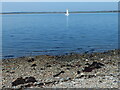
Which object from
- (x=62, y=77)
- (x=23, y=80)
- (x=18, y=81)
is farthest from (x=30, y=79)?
(x=62, y=77)

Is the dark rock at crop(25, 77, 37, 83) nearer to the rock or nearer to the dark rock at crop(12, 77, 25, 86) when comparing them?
the rock

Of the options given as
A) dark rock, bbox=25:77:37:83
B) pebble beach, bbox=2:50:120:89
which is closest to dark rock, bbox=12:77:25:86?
pebble beach, bbox=2:50:120:89

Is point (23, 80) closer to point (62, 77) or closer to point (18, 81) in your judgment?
point (18, 81)

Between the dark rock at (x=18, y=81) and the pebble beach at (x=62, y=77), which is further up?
the pebble beach at (x=62, y=77)

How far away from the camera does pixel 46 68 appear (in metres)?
21.2

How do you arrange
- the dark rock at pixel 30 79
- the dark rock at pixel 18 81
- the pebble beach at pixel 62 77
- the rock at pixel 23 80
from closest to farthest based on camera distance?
the pebble beach at pixel 62 77
the dark rock at pixel 18 81
the rock at pixel 23 80
the dark rock at pixel 30 79

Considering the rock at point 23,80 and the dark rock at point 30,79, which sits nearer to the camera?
Result: the rock at point 23,80

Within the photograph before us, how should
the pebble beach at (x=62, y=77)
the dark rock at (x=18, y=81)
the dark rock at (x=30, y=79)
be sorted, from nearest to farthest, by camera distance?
the pebble beach at (x=62, y=77) < the dark rock at (x=18, y=81) < the dark rock at (x=30, y=79)

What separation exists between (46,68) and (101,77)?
6.26m

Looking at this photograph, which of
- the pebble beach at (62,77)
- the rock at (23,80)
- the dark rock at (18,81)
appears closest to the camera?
the pebble beach at (62,77)

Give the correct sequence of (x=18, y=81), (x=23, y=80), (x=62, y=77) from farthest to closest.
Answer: (x=62, y=77) < (x=23, y=80) < (x=18, y=81)

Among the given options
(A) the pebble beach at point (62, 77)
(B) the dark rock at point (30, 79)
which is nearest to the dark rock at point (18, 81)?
(A) the pebble beach at point (62, 77)

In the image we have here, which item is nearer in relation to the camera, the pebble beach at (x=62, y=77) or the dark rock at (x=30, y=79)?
the pebble beach at (x=62, y=77)

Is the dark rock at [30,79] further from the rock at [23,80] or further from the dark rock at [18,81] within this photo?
the dark rock at [18,81]
